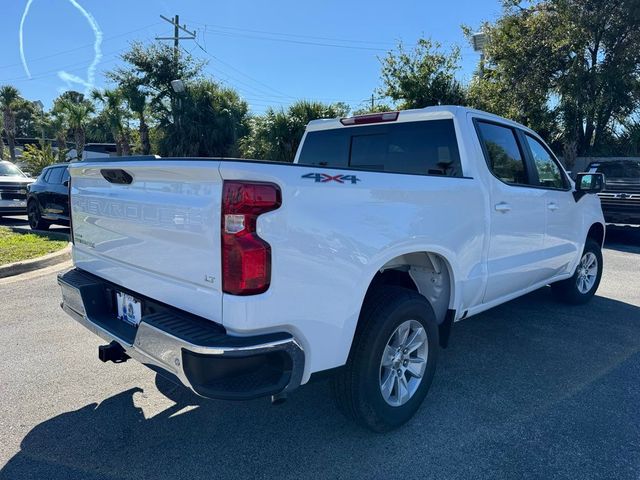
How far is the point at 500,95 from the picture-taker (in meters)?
18.5

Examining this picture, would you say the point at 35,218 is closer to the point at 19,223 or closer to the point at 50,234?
the point at 50,234

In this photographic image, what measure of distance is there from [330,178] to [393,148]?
5.76ft

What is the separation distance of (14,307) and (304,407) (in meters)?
3.92

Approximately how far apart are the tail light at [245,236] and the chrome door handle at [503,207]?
86.1 inches

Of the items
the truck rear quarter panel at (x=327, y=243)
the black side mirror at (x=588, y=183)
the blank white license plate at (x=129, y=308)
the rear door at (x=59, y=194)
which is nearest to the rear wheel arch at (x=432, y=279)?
the truck rear quarter panel at (x=327, y=243)

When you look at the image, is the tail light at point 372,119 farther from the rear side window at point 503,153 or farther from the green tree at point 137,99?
the green tree at point 137,99

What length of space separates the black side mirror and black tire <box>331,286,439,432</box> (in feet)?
9.83

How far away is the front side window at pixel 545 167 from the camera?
4414mm

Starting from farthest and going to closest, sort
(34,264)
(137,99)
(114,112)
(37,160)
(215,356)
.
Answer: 1. (114,112)
2. (137,99)
3. (37,160)
4. (34,264)
5. (215,356)

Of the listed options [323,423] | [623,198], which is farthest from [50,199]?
[623,198]

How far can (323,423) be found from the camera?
3000 millimetres

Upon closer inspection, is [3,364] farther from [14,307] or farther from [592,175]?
[592,175]

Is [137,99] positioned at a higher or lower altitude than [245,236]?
higher

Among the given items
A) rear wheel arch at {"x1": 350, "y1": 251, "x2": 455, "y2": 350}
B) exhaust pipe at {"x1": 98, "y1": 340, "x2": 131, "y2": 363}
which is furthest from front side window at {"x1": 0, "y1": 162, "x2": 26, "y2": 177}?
rear wheel arch at {"x1": 350, "y1": 251, "x2": 455, "y2": 350}
